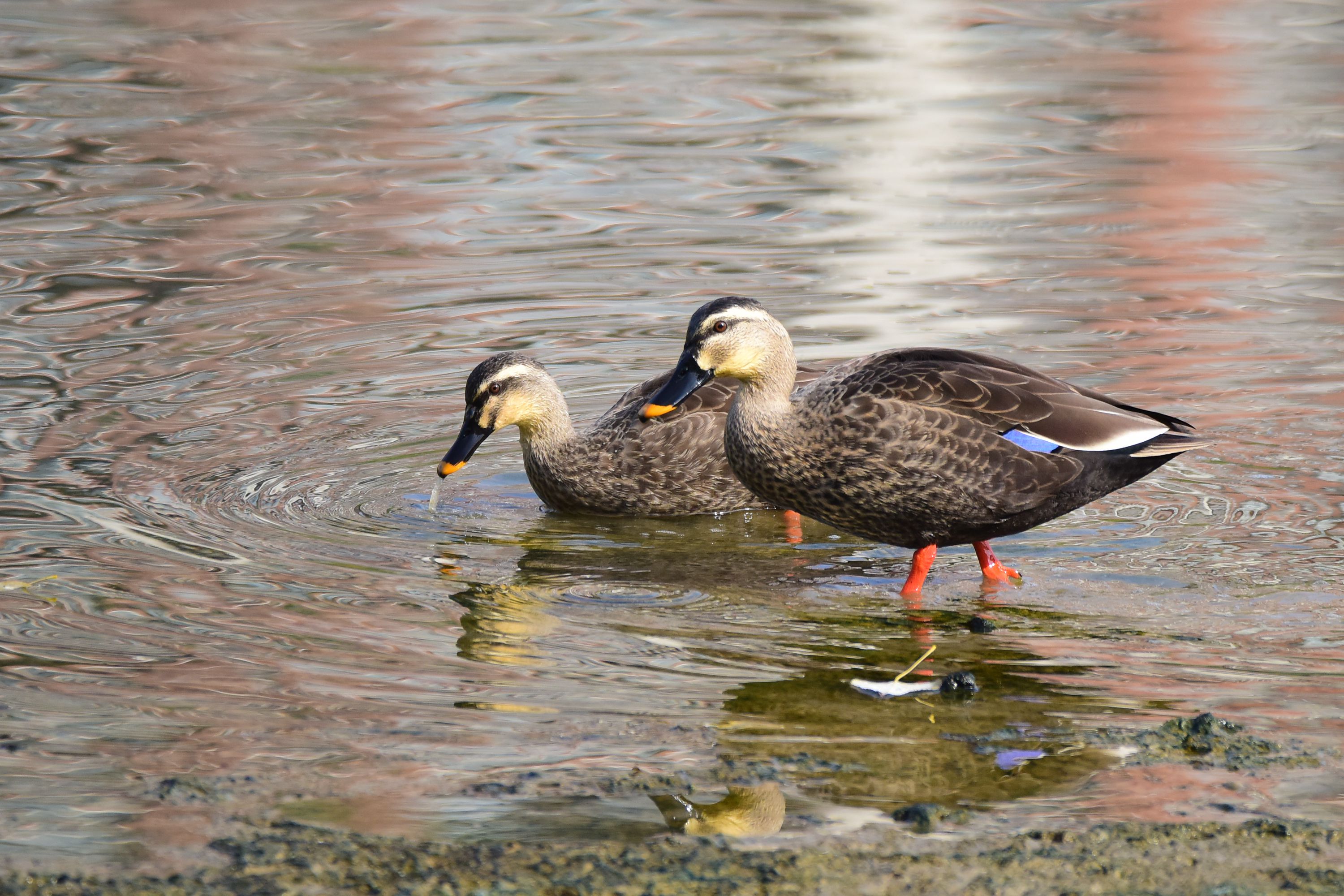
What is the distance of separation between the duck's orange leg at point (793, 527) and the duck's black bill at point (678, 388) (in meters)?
0.93

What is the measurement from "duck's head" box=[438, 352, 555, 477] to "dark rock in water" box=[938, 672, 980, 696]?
3.44 metres

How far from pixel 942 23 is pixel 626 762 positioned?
18952 millimetres

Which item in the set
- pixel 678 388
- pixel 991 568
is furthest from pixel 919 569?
pixel 678 388

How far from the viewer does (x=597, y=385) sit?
35.2 feet

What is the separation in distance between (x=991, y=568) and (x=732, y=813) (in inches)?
115

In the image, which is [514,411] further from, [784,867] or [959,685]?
[784,867]

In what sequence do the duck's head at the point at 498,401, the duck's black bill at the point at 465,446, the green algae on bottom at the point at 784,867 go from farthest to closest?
the duck's head at the point at 498,401 < the duck's black bill at the point at 465,446 < the green algae on bottom at the point at 784,867

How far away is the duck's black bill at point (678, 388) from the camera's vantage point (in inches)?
311

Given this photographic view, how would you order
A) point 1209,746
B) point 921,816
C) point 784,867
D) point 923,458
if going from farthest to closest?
point 923,458 < point 1209,746 < point 921,816 < point 784,867

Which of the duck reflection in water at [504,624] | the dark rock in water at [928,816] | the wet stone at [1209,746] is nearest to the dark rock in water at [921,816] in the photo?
the dark rock in water at [928,816]

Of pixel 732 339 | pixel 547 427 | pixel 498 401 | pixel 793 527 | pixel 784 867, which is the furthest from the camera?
pixel 547 427

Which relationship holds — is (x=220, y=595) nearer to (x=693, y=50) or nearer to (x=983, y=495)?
(x=983, y=495)

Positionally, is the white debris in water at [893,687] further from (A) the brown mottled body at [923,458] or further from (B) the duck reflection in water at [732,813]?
(A) the brown mottled body at [923,458]

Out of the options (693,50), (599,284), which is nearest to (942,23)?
(693,50)
